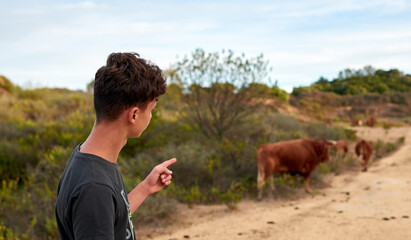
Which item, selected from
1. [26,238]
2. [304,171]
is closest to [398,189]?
[304,171]

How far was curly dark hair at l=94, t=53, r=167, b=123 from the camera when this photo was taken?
1.51 m

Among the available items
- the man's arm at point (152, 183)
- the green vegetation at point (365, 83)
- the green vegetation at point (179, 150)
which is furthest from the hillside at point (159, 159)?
the green vegetation at point (365, 83)

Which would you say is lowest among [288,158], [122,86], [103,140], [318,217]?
[318,217]

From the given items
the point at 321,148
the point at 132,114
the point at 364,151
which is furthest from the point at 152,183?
the point at 364,151

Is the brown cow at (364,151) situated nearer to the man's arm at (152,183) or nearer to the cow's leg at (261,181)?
the cow's leg at (261,181)

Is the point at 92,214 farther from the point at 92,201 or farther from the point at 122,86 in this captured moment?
the point at 122,86

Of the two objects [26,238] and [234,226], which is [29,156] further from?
[234,226]

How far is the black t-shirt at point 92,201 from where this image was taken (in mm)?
1345

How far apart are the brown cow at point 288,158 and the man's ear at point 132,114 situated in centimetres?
645

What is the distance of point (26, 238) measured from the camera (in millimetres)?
5418

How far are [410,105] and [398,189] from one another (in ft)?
132

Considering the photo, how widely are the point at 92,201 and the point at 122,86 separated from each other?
0.47m

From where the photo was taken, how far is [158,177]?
6.87 feet

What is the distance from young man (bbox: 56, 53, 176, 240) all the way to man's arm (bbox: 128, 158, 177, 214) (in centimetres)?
37
